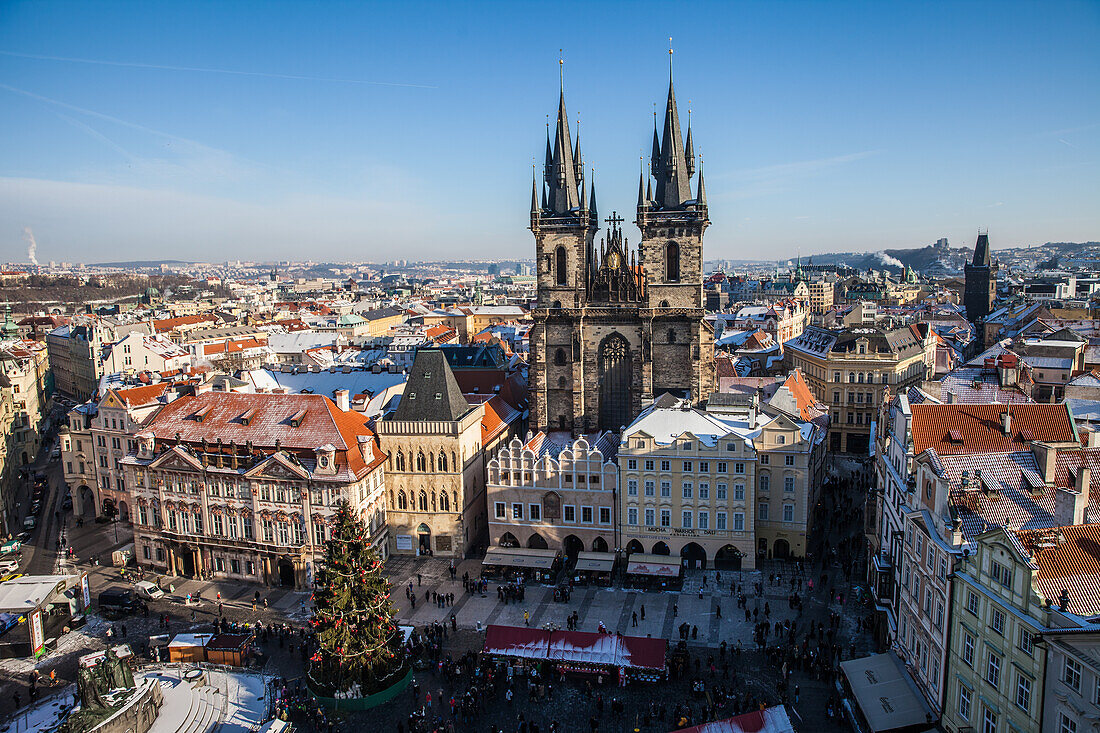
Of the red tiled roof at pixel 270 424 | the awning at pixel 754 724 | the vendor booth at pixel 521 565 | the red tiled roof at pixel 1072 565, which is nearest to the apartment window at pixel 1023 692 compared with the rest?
the red tiled roof at pixel 1072 565

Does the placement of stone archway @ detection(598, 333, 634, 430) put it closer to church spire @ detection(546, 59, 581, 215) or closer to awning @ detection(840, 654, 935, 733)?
church spire @ detection(546, 59, 581, 215)

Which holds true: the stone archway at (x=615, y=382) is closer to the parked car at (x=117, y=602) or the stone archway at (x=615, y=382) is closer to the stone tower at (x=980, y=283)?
the parked car at (x=117, y=602)

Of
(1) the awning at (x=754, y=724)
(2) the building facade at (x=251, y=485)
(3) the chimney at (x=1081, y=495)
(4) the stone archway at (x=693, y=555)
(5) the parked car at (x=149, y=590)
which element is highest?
(3) the chimney at (x=1081, y=495)

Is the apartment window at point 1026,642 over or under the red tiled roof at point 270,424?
under

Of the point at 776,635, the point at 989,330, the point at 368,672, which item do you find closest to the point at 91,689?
the point at 368,672

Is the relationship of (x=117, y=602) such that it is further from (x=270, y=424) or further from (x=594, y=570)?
(x=594, y=570)

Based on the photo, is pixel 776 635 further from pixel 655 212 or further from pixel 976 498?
pixel 655 212

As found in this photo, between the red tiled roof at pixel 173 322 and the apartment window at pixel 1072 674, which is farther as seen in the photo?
the red tiled roof at pixel 173 322

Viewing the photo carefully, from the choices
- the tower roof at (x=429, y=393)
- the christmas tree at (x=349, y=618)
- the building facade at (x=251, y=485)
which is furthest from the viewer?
the tower roof at (x=429, y=393)
